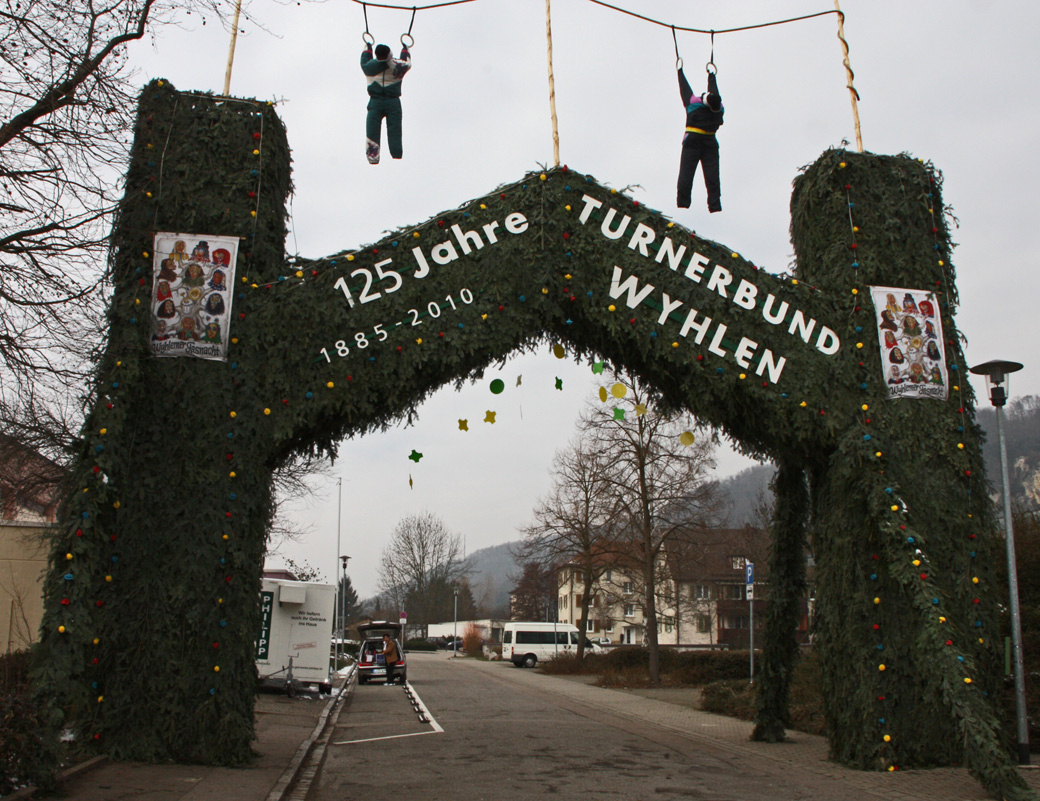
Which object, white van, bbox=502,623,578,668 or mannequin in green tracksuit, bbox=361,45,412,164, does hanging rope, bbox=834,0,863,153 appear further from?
white van, bbox=502,623,578,668

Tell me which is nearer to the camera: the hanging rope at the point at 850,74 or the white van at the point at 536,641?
the hanging rope at the point at 850,74

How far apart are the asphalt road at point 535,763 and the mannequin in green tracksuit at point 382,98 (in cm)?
755

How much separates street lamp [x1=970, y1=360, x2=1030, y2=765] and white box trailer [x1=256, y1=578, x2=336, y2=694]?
15.8m

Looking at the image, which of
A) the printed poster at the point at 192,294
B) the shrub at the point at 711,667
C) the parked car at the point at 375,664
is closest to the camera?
the printed poster at the point at 192,294

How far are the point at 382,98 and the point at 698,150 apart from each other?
4.15m

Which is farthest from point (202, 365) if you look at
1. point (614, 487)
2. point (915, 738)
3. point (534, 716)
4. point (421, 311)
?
point (614, 487)

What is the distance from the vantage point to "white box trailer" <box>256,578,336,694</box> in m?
21.7

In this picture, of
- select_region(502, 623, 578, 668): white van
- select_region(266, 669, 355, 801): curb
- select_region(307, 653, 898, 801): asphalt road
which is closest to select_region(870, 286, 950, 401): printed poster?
select_region(307, 653, 898, 801): asphalt road

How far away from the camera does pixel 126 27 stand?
954cm

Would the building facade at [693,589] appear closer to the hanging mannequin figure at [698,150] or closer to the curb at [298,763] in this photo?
the hanging mannequin figure at [698,150]

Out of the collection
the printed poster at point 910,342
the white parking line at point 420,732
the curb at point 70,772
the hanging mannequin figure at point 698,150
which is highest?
the hanging mannequin figure at point 698,150

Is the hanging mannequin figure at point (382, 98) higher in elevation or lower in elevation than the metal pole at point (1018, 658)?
higher

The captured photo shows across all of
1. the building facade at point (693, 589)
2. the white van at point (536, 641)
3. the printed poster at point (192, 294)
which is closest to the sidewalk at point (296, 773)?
the building facade at point (693, 589)

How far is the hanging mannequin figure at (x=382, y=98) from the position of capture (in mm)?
10852
